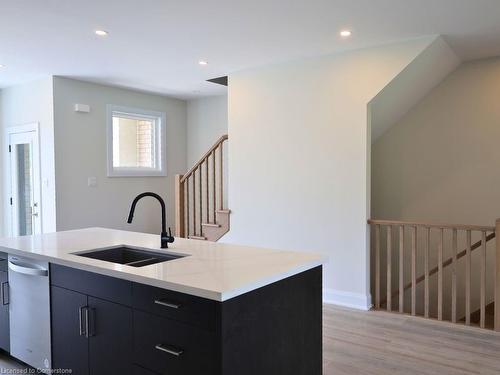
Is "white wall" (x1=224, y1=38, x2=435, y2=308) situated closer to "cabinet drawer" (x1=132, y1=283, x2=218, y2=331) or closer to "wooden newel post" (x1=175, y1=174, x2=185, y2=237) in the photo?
"wooden newel post" (x1=175, y1=174, x2=185, y2=237)

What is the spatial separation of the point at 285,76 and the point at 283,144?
0.75m

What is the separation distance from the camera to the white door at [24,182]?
5.48 metres

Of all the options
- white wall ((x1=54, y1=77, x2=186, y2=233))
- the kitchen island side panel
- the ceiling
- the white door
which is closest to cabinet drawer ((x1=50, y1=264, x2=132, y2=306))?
the kitchen island side panel

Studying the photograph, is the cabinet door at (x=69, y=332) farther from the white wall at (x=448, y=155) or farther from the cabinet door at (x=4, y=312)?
the white wall at (x=448, y=155)

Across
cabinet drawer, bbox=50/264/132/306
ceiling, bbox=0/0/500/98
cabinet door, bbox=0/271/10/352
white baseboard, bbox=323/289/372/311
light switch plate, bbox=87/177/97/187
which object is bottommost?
white baseboard, bbox=323/289/372/311

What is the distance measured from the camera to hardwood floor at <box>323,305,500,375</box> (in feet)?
9.28

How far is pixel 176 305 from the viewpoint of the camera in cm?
178

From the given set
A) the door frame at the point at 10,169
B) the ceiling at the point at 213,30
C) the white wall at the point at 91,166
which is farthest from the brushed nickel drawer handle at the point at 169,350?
the door frame at the point at 10,169

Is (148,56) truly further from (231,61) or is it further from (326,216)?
(326,216)

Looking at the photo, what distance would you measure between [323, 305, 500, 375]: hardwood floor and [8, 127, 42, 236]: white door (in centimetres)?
414

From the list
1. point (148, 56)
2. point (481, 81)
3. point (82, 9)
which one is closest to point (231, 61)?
point (148, 56)

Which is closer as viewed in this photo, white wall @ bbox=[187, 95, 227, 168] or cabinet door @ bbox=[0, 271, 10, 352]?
cabinet door @ bbox=[0, 271, 10, 352]

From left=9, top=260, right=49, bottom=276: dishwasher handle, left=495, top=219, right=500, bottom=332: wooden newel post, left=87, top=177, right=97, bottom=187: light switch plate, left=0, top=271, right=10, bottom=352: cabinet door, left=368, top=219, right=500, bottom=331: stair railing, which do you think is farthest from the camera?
left=87, top=177, right=97, bottom=187: light switch plate

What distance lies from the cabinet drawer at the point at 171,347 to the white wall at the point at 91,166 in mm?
3841
